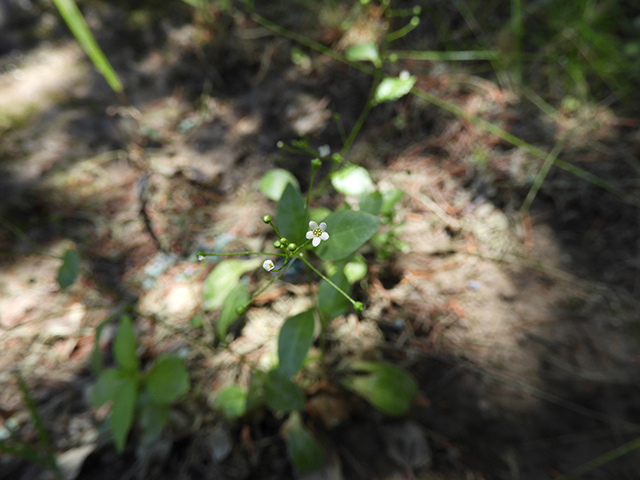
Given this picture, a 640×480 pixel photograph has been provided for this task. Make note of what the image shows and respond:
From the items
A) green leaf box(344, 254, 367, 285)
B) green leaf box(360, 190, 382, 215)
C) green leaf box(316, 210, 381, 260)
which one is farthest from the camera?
green leaf box(344, 254, 367, 285)

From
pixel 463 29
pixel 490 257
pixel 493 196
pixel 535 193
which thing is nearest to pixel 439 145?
pixel 493 196

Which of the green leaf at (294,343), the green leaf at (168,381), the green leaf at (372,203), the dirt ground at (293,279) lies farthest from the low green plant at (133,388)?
the green leaf at (372,203)

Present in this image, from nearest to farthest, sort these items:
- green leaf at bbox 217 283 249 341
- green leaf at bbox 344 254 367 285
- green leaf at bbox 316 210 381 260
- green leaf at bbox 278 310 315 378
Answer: green leaf at bbox 316 210 381 260
green leaf at bbox 278 310 315 378
green leaf at bbox 217 283 249 341
green leaf at bbox 344 254 367 285

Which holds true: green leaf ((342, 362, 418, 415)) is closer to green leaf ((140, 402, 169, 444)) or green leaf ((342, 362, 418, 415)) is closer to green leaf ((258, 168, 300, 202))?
green leaf ((140, 402, 169, 444))

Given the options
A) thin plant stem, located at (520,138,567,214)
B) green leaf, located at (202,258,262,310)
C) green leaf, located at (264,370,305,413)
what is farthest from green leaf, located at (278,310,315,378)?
thin plant stem, located at (520,138,567,214)

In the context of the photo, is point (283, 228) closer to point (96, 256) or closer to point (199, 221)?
point (199, 221)
